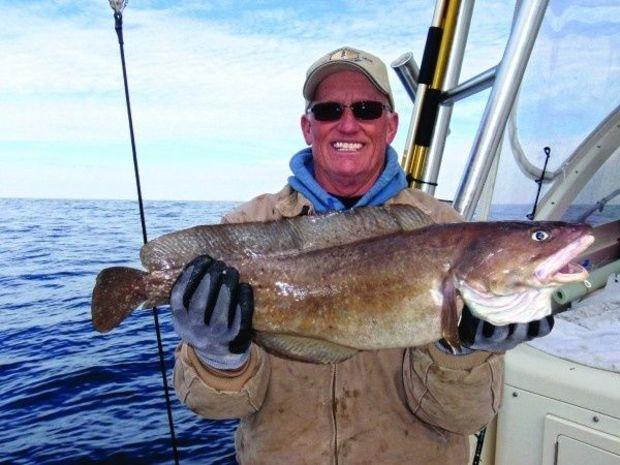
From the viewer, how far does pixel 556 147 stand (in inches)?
202

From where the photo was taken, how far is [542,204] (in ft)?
17.1

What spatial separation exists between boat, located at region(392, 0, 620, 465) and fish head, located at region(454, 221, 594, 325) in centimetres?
81

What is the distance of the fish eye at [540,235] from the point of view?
2.31 meters

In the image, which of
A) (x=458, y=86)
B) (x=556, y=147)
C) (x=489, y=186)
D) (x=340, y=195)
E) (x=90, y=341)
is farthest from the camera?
(x=90, y=341)

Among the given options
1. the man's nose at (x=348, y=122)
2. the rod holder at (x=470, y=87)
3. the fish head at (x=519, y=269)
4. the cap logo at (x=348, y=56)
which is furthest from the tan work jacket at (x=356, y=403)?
the rod holder at (x=470, y=87)

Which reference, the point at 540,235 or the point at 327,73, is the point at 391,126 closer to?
the point at 327,73

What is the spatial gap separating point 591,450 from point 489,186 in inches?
99.7

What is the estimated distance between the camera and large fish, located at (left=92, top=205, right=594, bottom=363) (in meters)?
2.31

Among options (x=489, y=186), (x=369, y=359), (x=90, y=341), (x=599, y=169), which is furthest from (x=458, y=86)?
(x=90, y=341)

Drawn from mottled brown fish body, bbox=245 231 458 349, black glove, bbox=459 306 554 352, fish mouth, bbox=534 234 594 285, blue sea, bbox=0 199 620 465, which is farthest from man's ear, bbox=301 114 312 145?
blue sea, bbox=0 199 620 465

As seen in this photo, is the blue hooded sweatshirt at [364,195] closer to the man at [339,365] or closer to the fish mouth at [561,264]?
the man at [339,365]

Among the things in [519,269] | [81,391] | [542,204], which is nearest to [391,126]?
[519,269]

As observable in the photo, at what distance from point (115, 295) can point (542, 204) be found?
166 inches

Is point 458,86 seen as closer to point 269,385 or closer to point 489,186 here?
point 489,186
